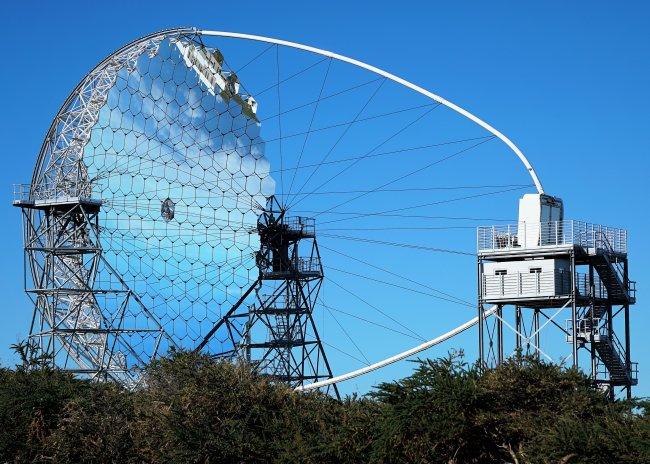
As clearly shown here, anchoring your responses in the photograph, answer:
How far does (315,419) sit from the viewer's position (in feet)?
208

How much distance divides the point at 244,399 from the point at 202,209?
85.5 ft

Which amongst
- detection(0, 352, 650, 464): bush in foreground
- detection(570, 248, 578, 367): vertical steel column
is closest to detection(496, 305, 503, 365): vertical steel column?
detection(570, 248, 578, 367): vertical steel column

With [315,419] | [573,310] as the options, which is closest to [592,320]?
[573,310]

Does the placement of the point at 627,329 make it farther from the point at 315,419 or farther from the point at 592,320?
the point at 315,419

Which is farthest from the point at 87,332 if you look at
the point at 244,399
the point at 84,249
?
the point at 244,399

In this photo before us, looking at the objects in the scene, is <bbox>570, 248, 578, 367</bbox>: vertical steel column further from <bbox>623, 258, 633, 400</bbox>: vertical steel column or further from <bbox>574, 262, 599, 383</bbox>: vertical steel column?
<bbox>623, 258, 633, 400</bbox>: vertical steel column

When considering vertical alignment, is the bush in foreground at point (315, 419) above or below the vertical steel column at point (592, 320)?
Result: below

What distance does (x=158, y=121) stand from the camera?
89.4 metres

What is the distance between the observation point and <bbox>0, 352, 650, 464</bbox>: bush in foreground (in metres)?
55.6

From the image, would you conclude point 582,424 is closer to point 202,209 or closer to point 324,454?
point 324,454

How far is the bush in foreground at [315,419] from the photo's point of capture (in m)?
55.6

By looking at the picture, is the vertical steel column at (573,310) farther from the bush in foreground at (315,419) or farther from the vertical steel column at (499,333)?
the bush in foreground at (315,419)

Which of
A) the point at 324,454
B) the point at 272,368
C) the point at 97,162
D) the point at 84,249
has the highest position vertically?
the point at 97,162

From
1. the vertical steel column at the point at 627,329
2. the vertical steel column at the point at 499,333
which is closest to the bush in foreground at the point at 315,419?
the vertical steel column at the point at 499,333
